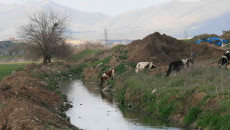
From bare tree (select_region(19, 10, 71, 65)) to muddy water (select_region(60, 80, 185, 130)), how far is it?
108 ft

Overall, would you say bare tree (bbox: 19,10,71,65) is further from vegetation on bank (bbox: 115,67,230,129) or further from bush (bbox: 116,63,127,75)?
vegetation on bank (bbox: 115,67,230,129)

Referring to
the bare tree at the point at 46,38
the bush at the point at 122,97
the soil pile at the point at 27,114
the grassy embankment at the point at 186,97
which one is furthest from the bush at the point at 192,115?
the bare tree at the point at 46,38

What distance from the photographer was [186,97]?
21.0m

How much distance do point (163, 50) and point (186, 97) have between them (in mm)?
25051

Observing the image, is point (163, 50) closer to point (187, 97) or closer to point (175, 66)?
point (175, 66)

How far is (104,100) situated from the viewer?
98.5ft

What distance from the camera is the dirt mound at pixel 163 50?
140 feet

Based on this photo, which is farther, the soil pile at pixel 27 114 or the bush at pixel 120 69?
the bush at pixel 120 69

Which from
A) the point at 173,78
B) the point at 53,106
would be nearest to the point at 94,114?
the point at 53,106

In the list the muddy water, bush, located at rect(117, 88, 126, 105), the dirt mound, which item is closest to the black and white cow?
bush, located at rect(117, 88, 126, 105)

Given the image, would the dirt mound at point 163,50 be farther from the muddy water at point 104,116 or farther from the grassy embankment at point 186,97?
the grassy embankment at point 186,97

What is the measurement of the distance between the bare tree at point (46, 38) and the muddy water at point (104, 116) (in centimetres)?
3304

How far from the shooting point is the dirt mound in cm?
4253

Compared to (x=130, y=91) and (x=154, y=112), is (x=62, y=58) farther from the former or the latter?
(x=154, y=112)
